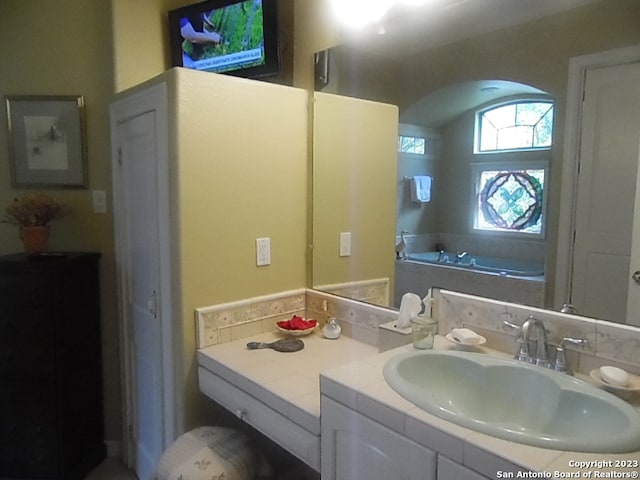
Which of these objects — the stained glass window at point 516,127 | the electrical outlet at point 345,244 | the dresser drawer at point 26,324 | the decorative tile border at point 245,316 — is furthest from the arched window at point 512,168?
the dresser drawer at point 26,324

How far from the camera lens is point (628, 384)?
43.5 inches

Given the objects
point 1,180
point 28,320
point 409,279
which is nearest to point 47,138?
point 1,180

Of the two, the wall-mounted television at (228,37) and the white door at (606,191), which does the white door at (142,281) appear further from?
the white door at (606,191)

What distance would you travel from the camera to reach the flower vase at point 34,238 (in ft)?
7.30

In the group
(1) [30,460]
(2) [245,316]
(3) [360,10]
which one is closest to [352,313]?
(2) [245,316]

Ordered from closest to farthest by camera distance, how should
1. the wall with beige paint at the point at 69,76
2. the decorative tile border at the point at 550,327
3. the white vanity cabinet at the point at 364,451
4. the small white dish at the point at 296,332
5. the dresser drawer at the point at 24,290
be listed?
1. the white vanity cabinet at the point at 364,451
2. the decorative tile border at the point at 550,327
3. the small white dish at the point at 296,332
4. the dresser drawer at the point at 24,290
5. the wall with beige paint at the point at 69,76

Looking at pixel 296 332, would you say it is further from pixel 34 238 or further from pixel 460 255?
pixel 34 238

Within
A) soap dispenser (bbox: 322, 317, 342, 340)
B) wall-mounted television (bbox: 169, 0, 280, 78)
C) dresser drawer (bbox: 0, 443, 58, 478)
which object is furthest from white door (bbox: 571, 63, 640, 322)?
dresser drawer (bbox: 0, 443, 58, 478)

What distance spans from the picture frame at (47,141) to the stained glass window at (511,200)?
2.01 metres

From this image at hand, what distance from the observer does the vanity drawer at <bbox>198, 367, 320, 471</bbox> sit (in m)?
1.32

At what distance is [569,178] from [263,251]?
120cm

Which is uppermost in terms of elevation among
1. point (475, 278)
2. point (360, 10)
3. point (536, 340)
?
point (360, 10)

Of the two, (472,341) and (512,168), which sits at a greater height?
(512,168)

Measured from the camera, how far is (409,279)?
6.06 ft
